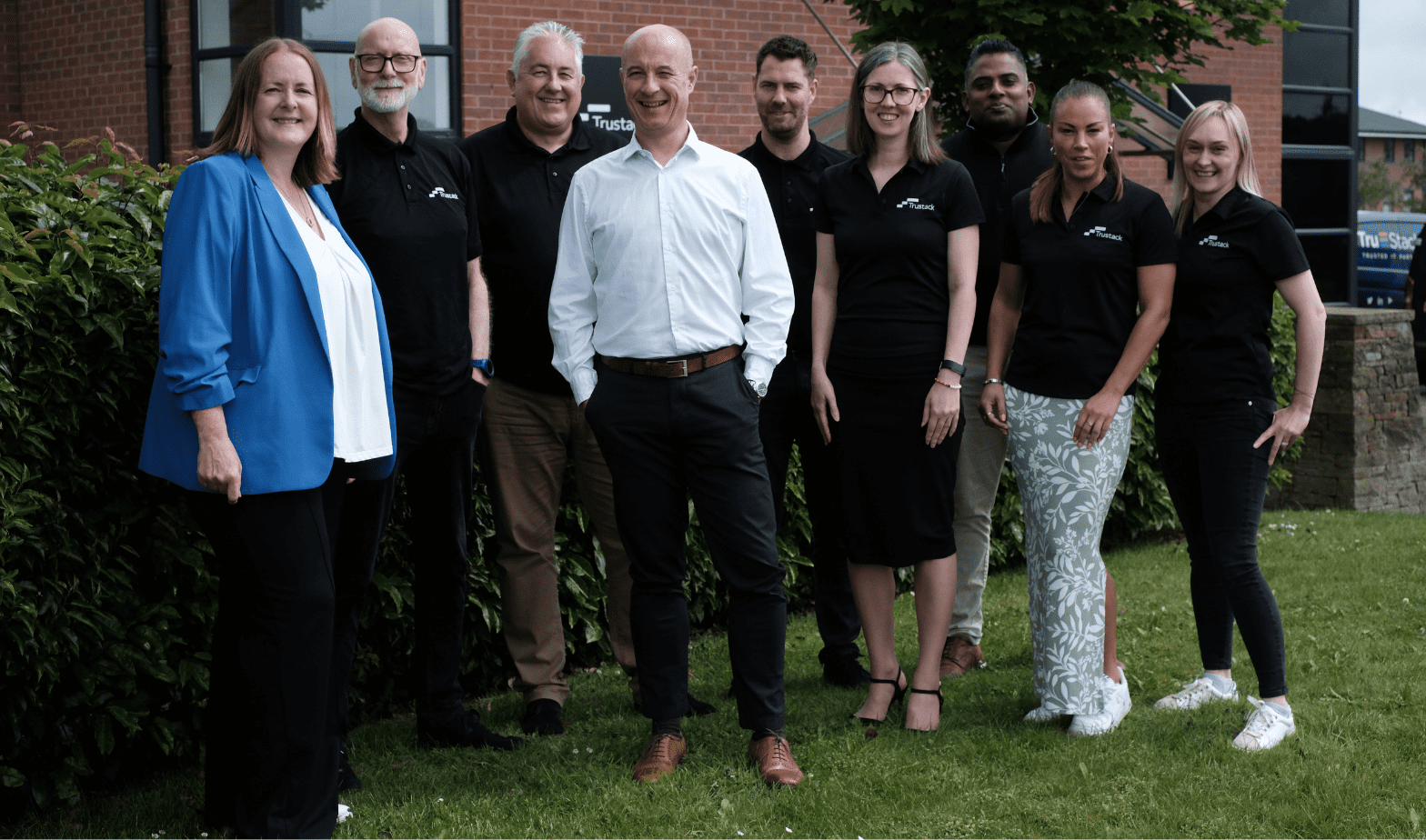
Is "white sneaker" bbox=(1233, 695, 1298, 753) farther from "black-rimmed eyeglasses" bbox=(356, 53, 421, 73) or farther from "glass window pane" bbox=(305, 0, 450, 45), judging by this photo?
"glass window pane" bbox=(305, 0, 450, 45)

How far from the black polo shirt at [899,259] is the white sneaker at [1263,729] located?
5.02ft

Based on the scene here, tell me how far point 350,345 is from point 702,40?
8.74 meters

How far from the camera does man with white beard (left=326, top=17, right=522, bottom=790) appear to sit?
3656 mm

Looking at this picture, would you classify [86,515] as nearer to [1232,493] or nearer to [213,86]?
[1232,493]

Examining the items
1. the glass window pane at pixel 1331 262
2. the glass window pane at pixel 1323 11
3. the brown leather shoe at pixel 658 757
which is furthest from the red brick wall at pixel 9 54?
the glass window pane at pixel 1331 262

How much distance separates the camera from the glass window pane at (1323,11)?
18281 millimetres

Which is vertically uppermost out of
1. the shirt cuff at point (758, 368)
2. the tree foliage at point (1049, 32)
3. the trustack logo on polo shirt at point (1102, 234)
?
the tree foliage at point (1049, 32)

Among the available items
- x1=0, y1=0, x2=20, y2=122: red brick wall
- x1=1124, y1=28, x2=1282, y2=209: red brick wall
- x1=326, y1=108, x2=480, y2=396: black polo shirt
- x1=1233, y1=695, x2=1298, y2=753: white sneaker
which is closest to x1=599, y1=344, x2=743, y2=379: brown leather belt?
x1=326, y1=108, x2=480, y2=396: black polo shirt

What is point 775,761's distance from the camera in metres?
3.79

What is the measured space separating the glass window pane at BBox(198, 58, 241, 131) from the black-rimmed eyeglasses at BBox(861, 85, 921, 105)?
24.7 ft

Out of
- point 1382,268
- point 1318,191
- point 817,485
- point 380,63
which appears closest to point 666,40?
point 380,63

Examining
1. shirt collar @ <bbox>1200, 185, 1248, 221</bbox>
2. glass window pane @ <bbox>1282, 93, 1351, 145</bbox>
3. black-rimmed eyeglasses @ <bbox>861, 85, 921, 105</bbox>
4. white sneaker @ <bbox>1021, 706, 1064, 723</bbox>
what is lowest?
white sneaker @ <bbox>1021, 706, 1064, 723</bbox>

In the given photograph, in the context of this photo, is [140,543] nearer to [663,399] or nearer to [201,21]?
[663,399]

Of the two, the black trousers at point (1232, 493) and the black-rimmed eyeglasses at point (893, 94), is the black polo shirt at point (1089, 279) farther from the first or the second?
the black-rimmed eyeglasses at point (893, 94)
